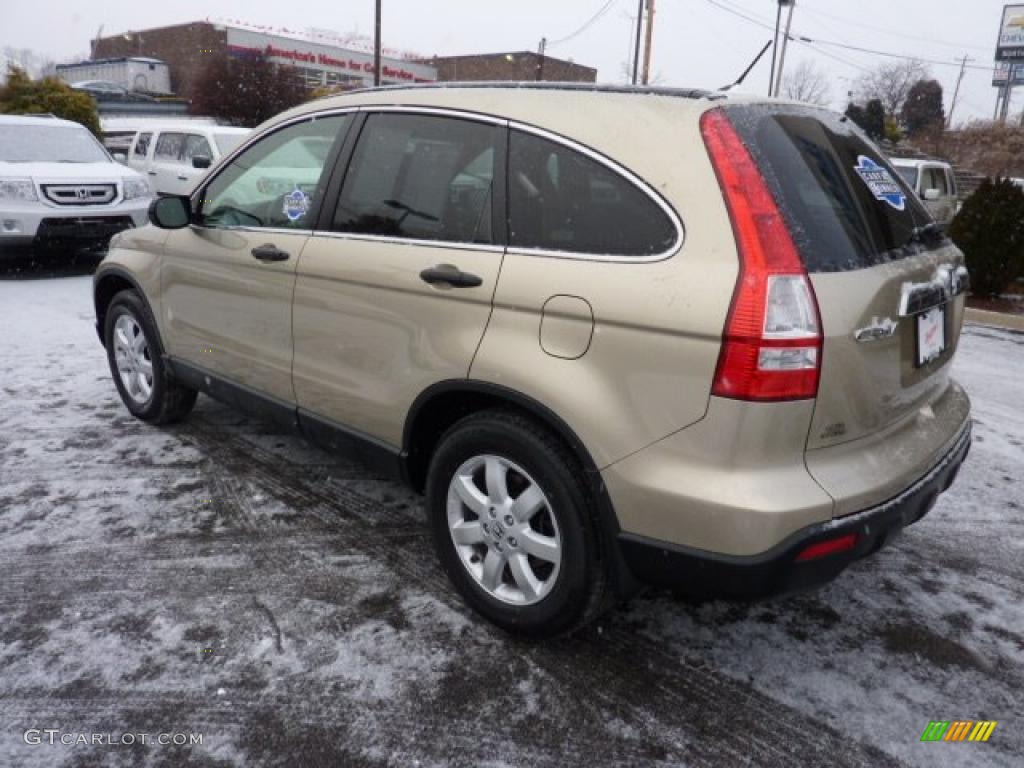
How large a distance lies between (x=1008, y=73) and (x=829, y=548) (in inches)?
2590

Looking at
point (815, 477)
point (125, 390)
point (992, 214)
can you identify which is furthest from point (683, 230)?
point (992, 214)

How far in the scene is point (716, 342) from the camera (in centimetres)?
197

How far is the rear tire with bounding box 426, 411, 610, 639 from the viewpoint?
7.57 feet

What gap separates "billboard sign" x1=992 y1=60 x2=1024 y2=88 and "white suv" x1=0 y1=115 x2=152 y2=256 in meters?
61.5

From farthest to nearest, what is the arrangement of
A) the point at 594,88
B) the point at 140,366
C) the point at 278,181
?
the point at 140,366 < the point at 278,181 < the point at 594,88

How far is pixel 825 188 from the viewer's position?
2.21 meters

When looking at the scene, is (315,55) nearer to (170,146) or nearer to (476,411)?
(170,146)

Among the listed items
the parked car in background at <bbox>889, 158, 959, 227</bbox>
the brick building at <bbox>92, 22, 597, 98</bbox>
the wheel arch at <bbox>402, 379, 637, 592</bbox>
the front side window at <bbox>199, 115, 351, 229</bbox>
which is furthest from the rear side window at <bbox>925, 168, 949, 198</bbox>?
the brick building at <bbox>92, 22, 597, 98</bbox>

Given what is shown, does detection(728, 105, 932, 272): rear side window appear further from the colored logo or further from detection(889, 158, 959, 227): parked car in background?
detection(889, 158, 959, 227): parked car in background

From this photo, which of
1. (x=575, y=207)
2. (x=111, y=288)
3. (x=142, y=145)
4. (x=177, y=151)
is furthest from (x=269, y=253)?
(x=142, y=145)

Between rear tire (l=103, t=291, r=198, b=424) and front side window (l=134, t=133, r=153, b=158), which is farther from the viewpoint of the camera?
front side window (l=134, t=133, r=153, b=158)

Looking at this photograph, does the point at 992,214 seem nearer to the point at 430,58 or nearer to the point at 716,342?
the point at 716,342

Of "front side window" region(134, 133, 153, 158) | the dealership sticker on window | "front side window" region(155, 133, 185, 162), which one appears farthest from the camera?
"front side window" region(134, 133, 153, 158)

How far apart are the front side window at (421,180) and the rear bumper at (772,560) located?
3.60 ft
